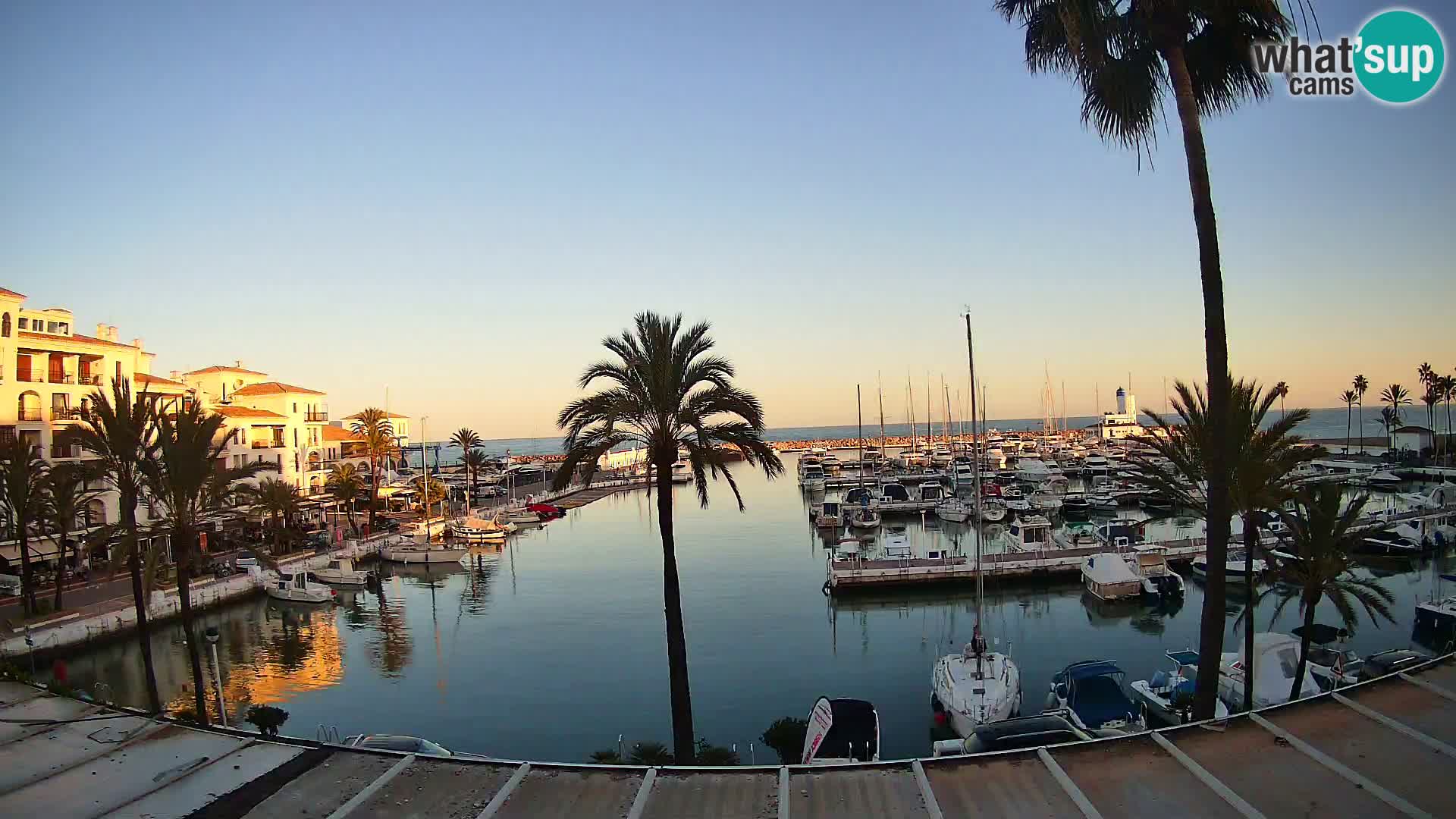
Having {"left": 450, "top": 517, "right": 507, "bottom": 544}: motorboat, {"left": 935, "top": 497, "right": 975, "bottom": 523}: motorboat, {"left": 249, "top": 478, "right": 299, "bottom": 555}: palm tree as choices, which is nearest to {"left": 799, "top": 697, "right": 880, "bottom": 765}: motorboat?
{"left": 249, "top": 478, "right": 299, "bottom": 555}: palm tree

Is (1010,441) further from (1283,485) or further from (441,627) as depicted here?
(1283,485)

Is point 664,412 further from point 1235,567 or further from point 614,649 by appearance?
point 1235,567

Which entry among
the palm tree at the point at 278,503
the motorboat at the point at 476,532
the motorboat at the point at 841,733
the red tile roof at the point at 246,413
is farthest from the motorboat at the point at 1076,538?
the red tile roof at the point at 246,413

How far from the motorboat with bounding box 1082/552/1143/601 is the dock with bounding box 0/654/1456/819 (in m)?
27.2

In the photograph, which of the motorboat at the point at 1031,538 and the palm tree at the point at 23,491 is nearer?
the palm tree at the point at 23,491

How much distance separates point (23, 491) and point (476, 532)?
30.6 m

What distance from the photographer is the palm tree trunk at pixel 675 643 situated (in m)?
15.4

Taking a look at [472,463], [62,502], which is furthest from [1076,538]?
[472,463]

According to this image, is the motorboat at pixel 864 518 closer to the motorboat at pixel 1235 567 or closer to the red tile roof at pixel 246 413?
the motorboat at pixel 1235 567

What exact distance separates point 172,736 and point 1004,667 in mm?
18997

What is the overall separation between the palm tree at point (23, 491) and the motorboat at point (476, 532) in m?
27.5

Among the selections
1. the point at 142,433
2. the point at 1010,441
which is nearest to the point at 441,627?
the point at 142,433

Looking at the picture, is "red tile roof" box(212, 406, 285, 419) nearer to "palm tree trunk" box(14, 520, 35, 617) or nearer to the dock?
"palm tree trunk" box(14, 520, 35, 617)

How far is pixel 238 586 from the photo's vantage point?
133ft
